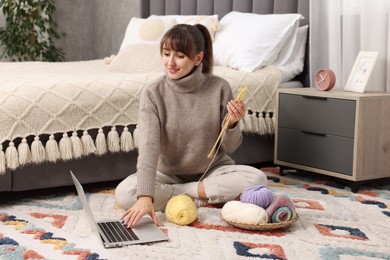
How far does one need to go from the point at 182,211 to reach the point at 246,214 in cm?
20

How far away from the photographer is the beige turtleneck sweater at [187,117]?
206 centimetres

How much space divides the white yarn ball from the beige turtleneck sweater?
1.00 ft

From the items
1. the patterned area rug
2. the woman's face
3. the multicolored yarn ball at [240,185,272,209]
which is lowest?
the patterned area rug

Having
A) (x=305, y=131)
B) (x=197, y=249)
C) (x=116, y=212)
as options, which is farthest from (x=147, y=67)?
(x=197, y=249)

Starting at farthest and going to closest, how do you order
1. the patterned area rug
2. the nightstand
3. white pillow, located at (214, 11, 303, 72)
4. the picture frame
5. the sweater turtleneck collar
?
white pillow, located at (214, 11, 303, 72), the picture frame, the nightstand, the sweater turtleneck collar, the patterned area rug

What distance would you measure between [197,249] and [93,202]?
662mm

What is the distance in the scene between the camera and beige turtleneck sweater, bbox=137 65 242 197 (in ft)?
6.77

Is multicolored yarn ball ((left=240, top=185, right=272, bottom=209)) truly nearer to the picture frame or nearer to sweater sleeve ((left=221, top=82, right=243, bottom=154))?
sweater sleeve ((left=221, top=82, right=243, bottom=154))

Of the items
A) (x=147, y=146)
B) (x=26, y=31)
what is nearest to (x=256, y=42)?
(x=147, y=146)

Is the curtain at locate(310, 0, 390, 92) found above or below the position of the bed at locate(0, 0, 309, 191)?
above

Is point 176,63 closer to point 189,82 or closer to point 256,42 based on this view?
point 189,82

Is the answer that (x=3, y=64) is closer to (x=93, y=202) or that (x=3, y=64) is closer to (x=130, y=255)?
(x=93, y=202)

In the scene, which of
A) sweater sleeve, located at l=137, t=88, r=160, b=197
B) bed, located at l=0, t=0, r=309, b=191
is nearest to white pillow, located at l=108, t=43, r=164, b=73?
bed, located at l=0, t=0, r=309, b=191

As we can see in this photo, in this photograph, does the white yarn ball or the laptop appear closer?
the laptop
